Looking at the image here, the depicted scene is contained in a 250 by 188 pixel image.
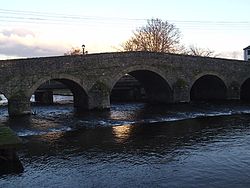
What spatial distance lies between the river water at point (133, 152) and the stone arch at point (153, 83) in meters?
8.87

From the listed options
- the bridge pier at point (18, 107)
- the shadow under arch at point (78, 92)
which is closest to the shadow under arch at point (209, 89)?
the shadow under arch at point (78, 92)

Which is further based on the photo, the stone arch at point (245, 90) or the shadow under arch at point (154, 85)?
the stone arch at point (245, 90)

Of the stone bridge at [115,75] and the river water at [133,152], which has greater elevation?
the stone bridge at [115,75]

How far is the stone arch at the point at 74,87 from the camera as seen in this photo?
2933 centimetres

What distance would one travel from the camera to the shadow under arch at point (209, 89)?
4222 cm

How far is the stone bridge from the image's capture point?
93.8ft

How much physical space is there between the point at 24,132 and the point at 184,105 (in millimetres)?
18516

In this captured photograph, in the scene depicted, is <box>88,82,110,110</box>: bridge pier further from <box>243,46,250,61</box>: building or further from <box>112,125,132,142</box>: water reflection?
<box>243,46,250,61</box>: building

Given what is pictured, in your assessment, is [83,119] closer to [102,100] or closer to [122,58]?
[102,100]

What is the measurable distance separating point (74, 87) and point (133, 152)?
61.4 feet

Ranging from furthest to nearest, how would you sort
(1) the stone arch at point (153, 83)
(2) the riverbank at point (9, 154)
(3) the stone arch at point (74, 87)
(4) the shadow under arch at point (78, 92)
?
(1) the stone arch at point (153, 83)
(4) the shadow under arch at point (78, 92)
(3) the stone arch at point (74, 87)
(2) the riverbank at point (9, 154)

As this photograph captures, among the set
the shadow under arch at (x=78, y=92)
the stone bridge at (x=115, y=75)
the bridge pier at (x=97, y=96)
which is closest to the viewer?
the stone bridge at (x=115, y=75)

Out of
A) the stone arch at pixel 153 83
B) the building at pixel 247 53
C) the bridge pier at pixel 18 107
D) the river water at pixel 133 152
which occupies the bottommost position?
the river water at pixel 133 152

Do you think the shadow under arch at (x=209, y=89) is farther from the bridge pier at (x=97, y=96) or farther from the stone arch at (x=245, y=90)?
the bridge pier at (x=97, y=96)
